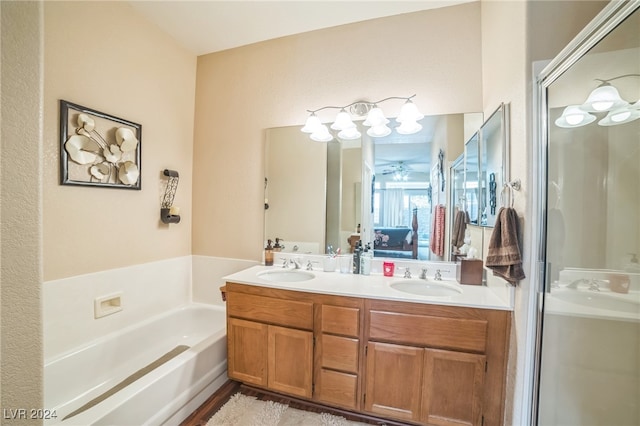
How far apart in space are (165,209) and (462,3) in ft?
9.29

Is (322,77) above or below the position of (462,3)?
below

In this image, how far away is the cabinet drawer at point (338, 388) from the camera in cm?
154

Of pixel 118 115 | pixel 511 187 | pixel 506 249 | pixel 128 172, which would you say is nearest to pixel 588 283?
pixel 506 249

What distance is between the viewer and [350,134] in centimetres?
207

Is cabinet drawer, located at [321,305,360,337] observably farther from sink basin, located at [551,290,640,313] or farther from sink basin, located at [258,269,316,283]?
sink basin, located at [551,290,640,313]

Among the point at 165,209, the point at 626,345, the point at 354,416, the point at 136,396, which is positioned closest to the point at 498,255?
the point at 626,345

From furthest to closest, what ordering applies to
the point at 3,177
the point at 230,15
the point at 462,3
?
the point at 230,15 < the point at 462,3 < the point at 3,177

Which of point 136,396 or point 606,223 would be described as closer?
point 606,223

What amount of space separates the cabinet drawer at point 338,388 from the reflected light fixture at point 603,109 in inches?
69.2

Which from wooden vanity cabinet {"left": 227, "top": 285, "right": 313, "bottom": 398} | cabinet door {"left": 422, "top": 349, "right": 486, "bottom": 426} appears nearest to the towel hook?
cabinet door {"left": 422, "top": 349, "right": 486, "bottom": 426}

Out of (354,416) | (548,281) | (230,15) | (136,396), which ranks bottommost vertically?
(354,416)

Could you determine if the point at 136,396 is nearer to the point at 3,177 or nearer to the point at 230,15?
the point at 3,177

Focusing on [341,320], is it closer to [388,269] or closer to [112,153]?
[388,269]

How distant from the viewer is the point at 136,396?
1.33 meters
